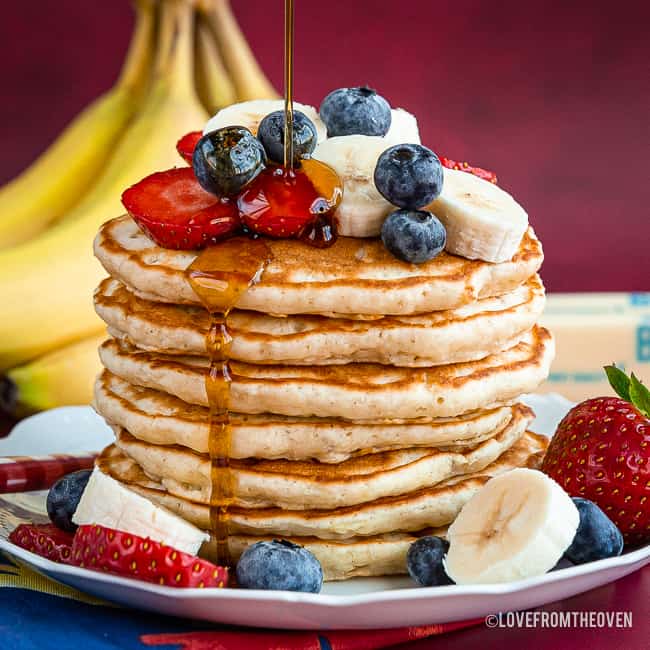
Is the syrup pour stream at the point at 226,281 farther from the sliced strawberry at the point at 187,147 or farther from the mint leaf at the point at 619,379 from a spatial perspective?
the mint leaf at the point at 619,379

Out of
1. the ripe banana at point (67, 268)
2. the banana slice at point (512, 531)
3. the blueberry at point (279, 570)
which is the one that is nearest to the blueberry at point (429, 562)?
the banana slice at point (512, 531)

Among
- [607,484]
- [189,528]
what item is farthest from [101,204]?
[607,484]

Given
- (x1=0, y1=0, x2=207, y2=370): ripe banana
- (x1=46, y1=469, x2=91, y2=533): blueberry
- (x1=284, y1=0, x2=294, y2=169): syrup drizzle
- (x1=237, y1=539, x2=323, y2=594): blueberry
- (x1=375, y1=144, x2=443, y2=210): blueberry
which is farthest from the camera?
(x1=0, y1=0, x2=207, y2=370): ripe banana

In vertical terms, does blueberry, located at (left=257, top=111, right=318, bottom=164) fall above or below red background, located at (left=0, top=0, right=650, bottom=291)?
above

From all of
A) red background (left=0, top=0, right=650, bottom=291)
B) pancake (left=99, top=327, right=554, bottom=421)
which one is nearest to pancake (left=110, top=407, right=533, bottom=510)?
pancake (left=99, top=327, right=554, bottom=421)

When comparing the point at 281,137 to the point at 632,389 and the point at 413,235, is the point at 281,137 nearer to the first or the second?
the point at 413,235

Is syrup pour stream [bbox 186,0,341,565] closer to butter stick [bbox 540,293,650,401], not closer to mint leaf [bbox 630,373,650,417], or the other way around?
mint leaf [bbox 630,373,650,417]

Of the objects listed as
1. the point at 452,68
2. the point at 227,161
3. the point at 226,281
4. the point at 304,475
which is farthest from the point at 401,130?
the point at 452,68
